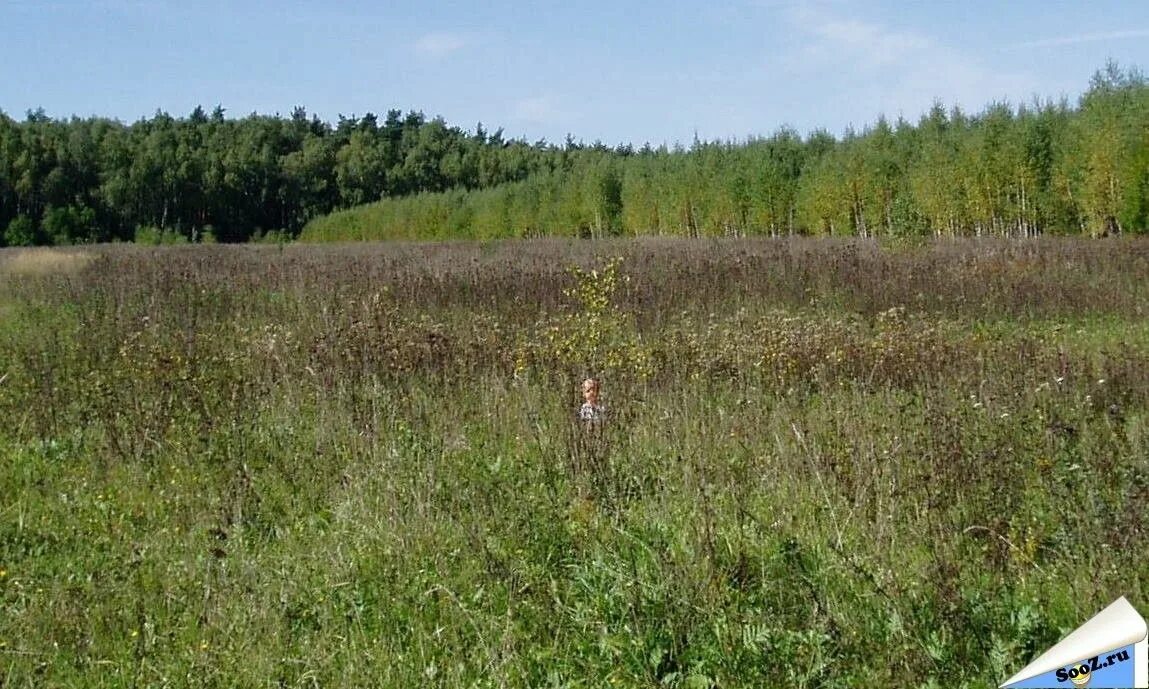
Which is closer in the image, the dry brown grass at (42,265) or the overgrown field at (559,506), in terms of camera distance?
the overgrown field at (559,506)

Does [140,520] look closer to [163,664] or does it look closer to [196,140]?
[163,664]

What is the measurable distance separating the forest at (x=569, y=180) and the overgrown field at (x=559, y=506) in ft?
42.8

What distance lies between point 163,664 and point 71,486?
2.42 meters

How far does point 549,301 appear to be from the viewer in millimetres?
12375

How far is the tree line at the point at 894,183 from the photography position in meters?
27.4

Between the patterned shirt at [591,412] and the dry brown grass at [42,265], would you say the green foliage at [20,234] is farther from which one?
the patterned shirt at [591,412]

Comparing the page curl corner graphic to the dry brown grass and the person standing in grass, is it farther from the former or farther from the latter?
the dry brown grass

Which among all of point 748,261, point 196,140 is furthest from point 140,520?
point 196,140

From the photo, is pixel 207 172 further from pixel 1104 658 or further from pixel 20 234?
pixel 1104 658

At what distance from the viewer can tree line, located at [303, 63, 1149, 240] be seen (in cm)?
2739

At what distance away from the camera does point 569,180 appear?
5431 cm

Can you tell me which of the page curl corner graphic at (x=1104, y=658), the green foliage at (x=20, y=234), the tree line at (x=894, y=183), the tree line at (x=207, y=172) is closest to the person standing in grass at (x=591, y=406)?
the page curl corner graphic at (x=1104, y=658)

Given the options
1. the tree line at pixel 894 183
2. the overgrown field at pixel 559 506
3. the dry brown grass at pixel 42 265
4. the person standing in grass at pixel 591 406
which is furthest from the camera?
the tree line at pixel 894 183

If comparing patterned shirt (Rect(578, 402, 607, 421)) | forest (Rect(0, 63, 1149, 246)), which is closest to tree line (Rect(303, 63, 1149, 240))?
forest (Rect(0, 63, 1149, 246))
